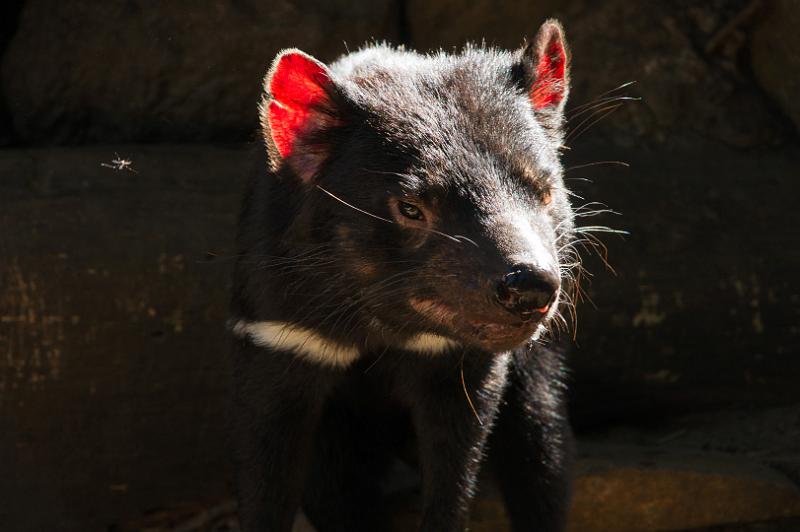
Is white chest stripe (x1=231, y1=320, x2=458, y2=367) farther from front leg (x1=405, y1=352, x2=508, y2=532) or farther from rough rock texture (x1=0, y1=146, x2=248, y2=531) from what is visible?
rough rock texture (x1=0, y1=146, x2=248, y2=531)

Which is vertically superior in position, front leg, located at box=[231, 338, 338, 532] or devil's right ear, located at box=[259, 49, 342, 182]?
devil's right ear, located at box=[259, 49, 342, 182]

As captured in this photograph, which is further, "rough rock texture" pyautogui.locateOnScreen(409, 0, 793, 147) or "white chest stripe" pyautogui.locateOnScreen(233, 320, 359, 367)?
"rough rock texture" pyautogui.locateOnScreen(409, 0, 793, 147)

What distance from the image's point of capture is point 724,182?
5.42 meters

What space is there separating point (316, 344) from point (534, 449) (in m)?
1.04

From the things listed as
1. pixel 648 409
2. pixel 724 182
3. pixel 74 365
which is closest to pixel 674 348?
pixel 648 409

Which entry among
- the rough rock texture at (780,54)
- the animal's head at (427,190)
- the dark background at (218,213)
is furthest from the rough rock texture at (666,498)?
the rough rock texture at (780,54)

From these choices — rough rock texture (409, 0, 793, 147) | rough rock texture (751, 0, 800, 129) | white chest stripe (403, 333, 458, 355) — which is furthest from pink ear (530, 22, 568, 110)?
rough rock texture (751, 0, 800, 129)

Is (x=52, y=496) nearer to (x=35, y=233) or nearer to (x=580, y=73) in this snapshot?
(x=35, y=233)

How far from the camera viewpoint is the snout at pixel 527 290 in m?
3.10

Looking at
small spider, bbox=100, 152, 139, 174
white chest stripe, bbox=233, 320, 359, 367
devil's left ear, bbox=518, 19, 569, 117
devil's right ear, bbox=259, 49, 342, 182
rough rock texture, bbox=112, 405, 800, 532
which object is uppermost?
devil's left ear, bbox=518, 19, 569, 117

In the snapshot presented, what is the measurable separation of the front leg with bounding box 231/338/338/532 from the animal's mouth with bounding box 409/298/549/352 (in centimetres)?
58

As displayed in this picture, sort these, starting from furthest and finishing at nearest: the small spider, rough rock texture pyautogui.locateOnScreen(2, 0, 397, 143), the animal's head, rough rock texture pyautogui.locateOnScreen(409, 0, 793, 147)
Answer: rough rock texture pyautogui.locateOnScreen(409, 0, 793, 147) < rough rock texture pyautogui.locateOnScreen(2, 0, 397, 143) < the small spider < the animal's head

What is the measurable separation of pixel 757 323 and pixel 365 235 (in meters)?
2.51

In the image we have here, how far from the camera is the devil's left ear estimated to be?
3.77m
